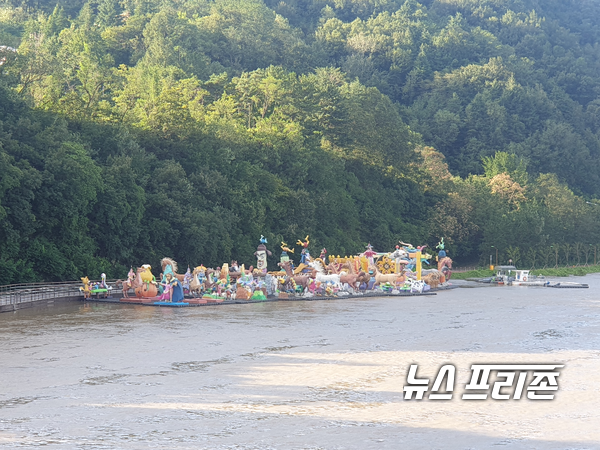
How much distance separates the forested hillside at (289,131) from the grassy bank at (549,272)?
3639mm

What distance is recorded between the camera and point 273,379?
24.4 metres

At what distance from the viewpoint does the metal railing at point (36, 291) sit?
42.1 meters

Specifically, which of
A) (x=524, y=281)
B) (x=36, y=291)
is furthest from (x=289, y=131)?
(x=36, y=291)

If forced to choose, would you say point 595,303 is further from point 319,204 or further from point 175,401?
point 175,401

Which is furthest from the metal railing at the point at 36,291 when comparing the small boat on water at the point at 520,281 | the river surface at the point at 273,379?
the small boat on water at the point at 520,281

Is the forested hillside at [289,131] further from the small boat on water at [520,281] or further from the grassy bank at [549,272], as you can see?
the small boat on water at [520,281]

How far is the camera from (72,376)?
24.4 meters

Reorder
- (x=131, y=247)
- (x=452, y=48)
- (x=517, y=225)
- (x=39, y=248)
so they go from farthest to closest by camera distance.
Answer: (x=452, y=48)
(x=517, y=225)
(x=131, y=247)
(x=39, y=248)

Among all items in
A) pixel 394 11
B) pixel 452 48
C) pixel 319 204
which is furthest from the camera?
pixel 394 11

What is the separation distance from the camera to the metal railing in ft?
138

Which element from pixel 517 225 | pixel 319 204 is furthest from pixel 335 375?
pixel 517 225

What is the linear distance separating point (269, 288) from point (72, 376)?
2741cm

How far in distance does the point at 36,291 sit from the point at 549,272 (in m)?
61.8

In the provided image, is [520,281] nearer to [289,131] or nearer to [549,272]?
[549,272]
